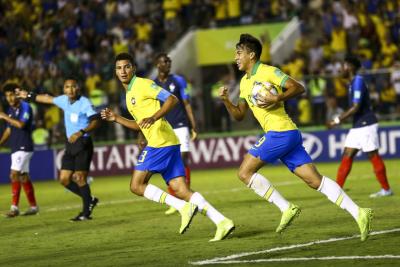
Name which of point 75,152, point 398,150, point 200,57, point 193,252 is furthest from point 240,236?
point 200,57

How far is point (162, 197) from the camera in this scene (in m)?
11.9

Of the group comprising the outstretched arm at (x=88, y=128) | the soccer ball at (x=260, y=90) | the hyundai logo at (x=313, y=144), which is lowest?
the hyundai logo at (x=313, y=144)

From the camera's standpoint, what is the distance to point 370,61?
27.2m

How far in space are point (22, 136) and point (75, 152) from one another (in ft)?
5.78

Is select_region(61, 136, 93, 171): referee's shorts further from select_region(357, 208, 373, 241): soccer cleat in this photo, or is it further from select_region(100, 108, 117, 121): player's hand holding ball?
select_region(357, 208, 373, 241): soccer cleat

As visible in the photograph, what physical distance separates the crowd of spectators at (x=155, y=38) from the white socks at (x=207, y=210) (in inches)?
546

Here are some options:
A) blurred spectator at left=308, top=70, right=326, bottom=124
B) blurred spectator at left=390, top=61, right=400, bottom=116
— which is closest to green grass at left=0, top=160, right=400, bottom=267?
blurred spectator at left=390, top=61, right=400, bottom=116

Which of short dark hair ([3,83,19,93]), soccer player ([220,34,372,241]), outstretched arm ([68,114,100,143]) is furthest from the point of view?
short dark hair ([3,83,19,93])

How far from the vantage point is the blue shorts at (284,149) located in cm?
1131

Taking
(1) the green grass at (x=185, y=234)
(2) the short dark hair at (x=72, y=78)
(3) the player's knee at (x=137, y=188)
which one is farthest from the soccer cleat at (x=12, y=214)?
(3) the player's knee at (x=137, y=188)

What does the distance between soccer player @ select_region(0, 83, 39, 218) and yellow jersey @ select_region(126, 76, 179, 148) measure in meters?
4.62

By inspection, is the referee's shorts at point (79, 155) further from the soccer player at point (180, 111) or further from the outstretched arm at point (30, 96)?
the soccer player at point (180, 111)

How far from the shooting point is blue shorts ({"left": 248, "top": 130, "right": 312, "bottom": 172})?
445 inches

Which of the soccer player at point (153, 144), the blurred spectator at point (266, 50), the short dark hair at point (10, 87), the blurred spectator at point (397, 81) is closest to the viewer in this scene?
the soccer player at point (153, 144)
